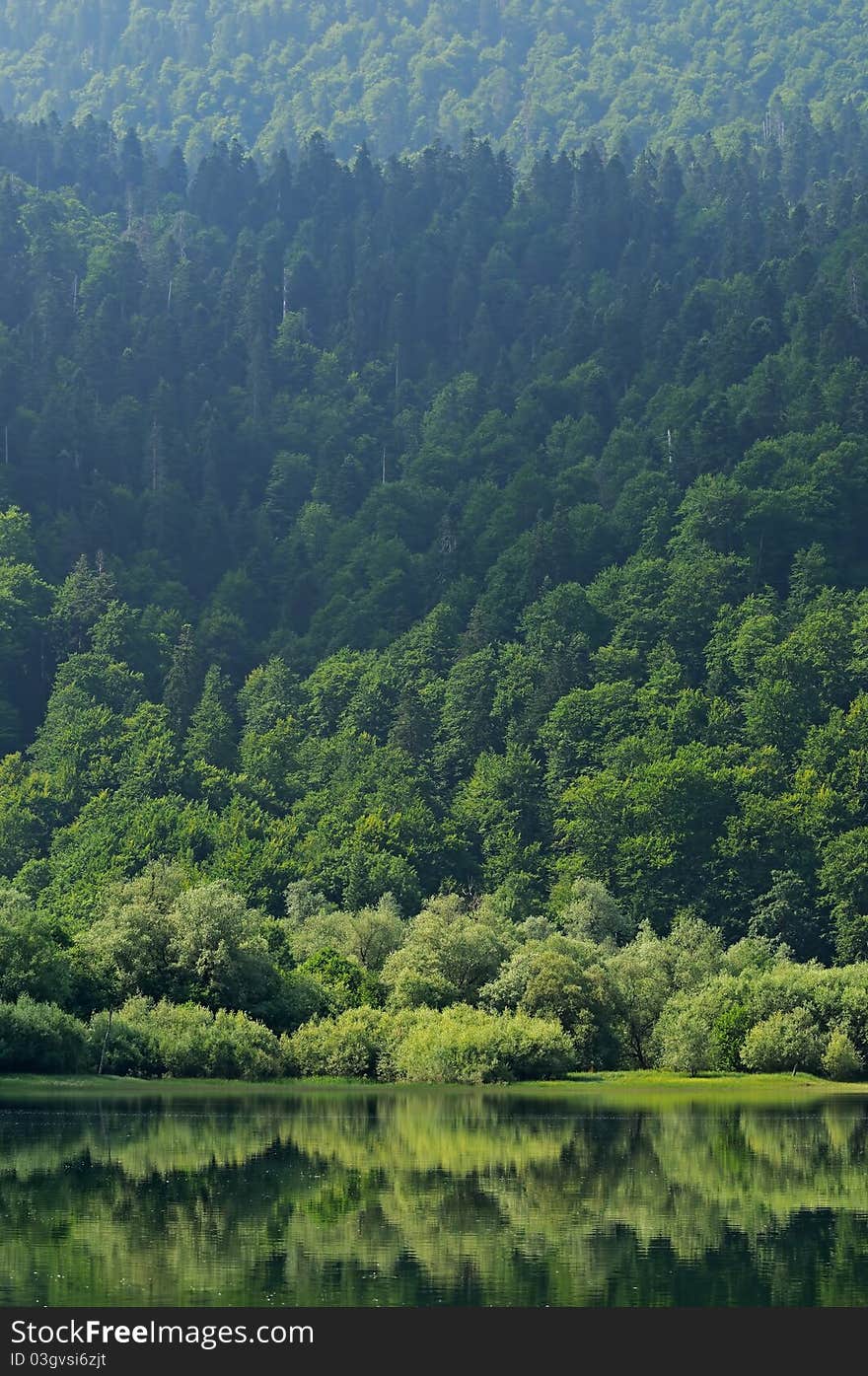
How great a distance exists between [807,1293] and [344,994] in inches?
2739

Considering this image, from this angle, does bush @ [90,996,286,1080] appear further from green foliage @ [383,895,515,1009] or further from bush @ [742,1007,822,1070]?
bush @ [742,1007,822,1070]

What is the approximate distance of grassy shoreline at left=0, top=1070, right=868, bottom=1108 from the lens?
82875 mm

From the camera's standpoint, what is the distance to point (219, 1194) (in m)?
47.2

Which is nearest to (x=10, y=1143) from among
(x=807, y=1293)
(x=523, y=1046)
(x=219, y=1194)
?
(x=219, y=1194)

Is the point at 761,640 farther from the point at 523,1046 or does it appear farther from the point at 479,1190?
the point at 479,1190

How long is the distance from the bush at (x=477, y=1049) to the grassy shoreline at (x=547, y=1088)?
0.75m

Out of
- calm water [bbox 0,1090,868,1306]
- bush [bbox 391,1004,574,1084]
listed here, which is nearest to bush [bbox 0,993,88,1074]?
calm water [bbox 0,1090,868,1306]

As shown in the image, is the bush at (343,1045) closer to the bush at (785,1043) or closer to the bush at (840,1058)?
the bush at (785,1043)

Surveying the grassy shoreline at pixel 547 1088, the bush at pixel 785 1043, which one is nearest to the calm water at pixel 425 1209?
the grassy shoreline at pixel 547 1088

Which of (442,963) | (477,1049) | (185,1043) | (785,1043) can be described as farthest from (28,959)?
(785,1043)

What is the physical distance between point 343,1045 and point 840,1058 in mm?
23112

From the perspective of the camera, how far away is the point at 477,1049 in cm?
9488

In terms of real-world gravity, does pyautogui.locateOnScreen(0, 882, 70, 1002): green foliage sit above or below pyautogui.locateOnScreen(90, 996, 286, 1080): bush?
above

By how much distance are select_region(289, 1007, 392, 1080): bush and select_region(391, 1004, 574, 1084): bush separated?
963mm
